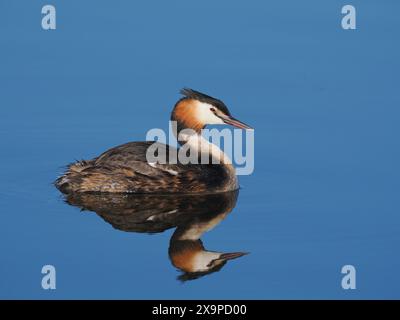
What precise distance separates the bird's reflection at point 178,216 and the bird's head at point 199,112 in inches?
30.8

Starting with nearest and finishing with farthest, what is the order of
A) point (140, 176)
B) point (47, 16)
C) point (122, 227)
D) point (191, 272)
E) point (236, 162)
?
1. point (191, 272)
2. point (122, 227)
3. point (140, 176)
4. point (236, 162)
5. point (47, 16)

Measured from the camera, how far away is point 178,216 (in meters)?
10.7

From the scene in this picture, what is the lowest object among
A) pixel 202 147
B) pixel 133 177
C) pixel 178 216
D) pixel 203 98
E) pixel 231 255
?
pixel 231 255

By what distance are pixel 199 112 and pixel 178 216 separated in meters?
1.48

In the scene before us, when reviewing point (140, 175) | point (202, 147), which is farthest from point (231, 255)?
point (202, 147)

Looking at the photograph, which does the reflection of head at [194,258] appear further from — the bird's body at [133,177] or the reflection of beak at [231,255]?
the bird's body at [133,177]

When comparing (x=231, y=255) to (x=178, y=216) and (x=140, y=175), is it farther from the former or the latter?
(x=140, y=175)

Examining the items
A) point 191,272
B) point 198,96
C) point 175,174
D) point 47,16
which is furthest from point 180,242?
point 47,16

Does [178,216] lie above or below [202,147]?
below

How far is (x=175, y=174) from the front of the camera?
11.3 metres

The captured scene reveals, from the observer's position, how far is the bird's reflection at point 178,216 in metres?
9.70

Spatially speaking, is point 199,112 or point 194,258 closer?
point 194,258

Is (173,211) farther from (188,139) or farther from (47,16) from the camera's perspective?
(47,16)

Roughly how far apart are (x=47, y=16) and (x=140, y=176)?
405cm
